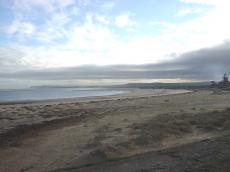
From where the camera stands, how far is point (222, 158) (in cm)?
959

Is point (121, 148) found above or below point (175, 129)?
below

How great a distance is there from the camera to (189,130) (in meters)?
16.1

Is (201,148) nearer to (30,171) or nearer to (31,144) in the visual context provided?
(30,171)

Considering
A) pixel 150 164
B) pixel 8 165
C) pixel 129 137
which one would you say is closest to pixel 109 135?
pixel 129 137

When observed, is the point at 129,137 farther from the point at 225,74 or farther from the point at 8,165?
the point at 225,74

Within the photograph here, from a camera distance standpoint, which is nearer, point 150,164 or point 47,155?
point 150,164

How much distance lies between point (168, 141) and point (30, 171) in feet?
19.7

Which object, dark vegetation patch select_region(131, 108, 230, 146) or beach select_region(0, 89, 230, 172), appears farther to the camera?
dark vegetation patch select_region(131, 108, 230, 146)

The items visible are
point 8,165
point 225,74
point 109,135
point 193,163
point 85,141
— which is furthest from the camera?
point 225,74

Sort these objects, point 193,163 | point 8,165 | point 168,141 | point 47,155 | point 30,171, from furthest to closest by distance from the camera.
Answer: point 168,141
point 47,155
point 8,165
point 30,171
point 193,163

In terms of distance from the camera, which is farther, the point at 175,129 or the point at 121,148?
the point at 175,129

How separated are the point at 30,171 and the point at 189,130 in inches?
337

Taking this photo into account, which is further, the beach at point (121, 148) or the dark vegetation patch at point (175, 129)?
the dark vegetation patch at point (175, 129)

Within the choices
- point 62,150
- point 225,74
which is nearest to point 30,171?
point 62,150
